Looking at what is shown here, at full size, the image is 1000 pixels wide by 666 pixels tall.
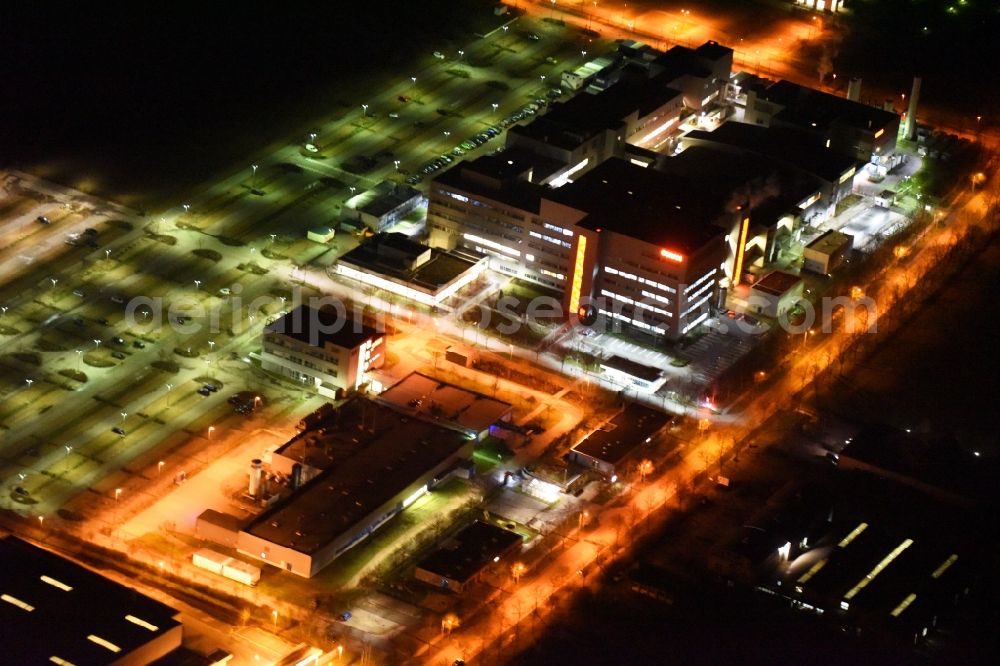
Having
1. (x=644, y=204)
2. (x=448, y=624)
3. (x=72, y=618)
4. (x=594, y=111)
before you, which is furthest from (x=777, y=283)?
(x=72, y=618)

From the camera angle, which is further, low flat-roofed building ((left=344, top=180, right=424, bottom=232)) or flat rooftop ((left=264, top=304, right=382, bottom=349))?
low flat-roofed building ((left=344, top=180, right=424, bottom=232))

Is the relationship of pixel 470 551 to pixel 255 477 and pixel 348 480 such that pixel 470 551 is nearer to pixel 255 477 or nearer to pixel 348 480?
pixel 348 480

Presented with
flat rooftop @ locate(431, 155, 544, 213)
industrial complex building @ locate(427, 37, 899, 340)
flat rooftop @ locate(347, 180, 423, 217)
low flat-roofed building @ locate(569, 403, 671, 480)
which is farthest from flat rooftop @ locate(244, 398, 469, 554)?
flat rooftop @ locate(347, 180, 423, 217)

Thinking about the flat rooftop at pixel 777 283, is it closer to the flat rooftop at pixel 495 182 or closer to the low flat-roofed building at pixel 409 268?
the flat rooftop at pixel 495 182

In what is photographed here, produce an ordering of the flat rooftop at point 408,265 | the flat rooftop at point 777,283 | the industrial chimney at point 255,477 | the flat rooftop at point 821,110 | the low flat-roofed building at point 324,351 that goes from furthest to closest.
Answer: the flat rooftop at point 821,110, the flat rooftop at point 777,283, the flat rooftop at point 408,265, the low flat-roofed building at point 324,351, the industrial chimney at point 255,477

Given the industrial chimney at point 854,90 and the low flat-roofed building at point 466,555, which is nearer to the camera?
the low flat-roofed building at point 466,555

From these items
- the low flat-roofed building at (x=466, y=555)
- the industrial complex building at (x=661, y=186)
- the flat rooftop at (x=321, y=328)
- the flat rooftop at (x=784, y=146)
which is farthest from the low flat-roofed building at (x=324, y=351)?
the flat rooftop at (x=784, y=146)

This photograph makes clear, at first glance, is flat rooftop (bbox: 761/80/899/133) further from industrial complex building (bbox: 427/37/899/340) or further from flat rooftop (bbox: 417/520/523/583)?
flat rooftop (bbox: 417/520/523/583)
